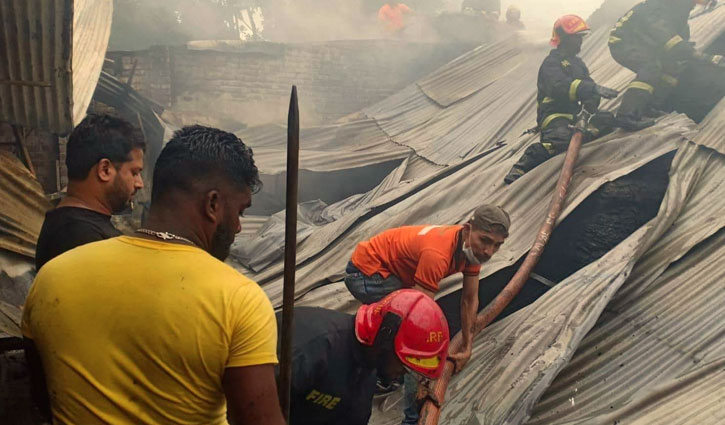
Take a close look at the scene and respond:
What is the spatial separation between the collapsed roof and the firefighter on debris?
0.23 m

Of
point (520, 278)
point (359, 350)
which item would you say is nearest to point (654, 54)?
point (520, 278)

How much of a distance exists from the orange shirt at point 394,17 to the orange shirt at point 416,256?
13.0 meters

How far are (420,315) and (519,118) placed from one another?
6246 millimetres

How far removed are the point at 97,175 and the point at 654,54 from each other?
4.74 metres

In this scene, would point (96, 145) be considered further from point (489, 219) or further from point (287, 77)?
point (287, 77)

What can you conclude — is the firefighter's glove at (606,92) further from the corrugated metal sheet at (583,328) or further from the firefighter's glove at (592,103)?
the corrugated metal sheet at (583,328)

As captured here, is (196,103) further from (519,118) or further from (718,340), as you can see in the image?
(718,340)

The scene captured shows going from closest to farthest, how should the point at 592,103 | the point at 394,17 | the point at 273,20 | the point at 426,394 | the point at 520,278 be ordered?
1. the point at 426,394
2. the point at 520,278
3. the point at 592,103
4. the point at 394,17
5. the point at 273,20

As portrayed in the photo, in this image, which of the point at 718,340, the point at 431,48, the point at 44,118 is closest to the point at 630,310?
the point at 718,340

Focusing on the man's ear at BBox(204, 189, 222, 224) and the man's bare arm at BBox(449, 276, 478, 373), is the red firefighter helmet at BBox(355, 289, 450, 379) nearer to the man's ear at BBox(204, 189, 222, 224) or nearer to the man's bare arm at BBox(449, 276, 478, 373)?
the man's ear at BBox(204, 189, 222, 224)

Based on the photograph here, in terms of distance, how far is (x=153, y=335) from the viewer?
1150 mm

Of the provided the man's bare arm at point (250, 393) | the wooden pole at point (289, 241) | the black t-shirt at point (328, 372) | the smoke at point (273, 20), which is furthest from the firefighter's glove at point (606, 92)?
the smoke at point (273, 20)

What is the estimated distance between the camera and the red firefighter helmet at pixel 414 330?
2045 millimetres

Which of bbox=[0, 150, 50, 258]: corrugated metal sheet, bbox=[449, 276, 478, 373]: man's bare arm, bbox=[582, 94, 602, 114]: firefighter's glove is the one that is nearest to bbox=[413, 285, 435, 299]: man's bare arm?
bbox=[449, 276, 478, 373]: man's bare arm
